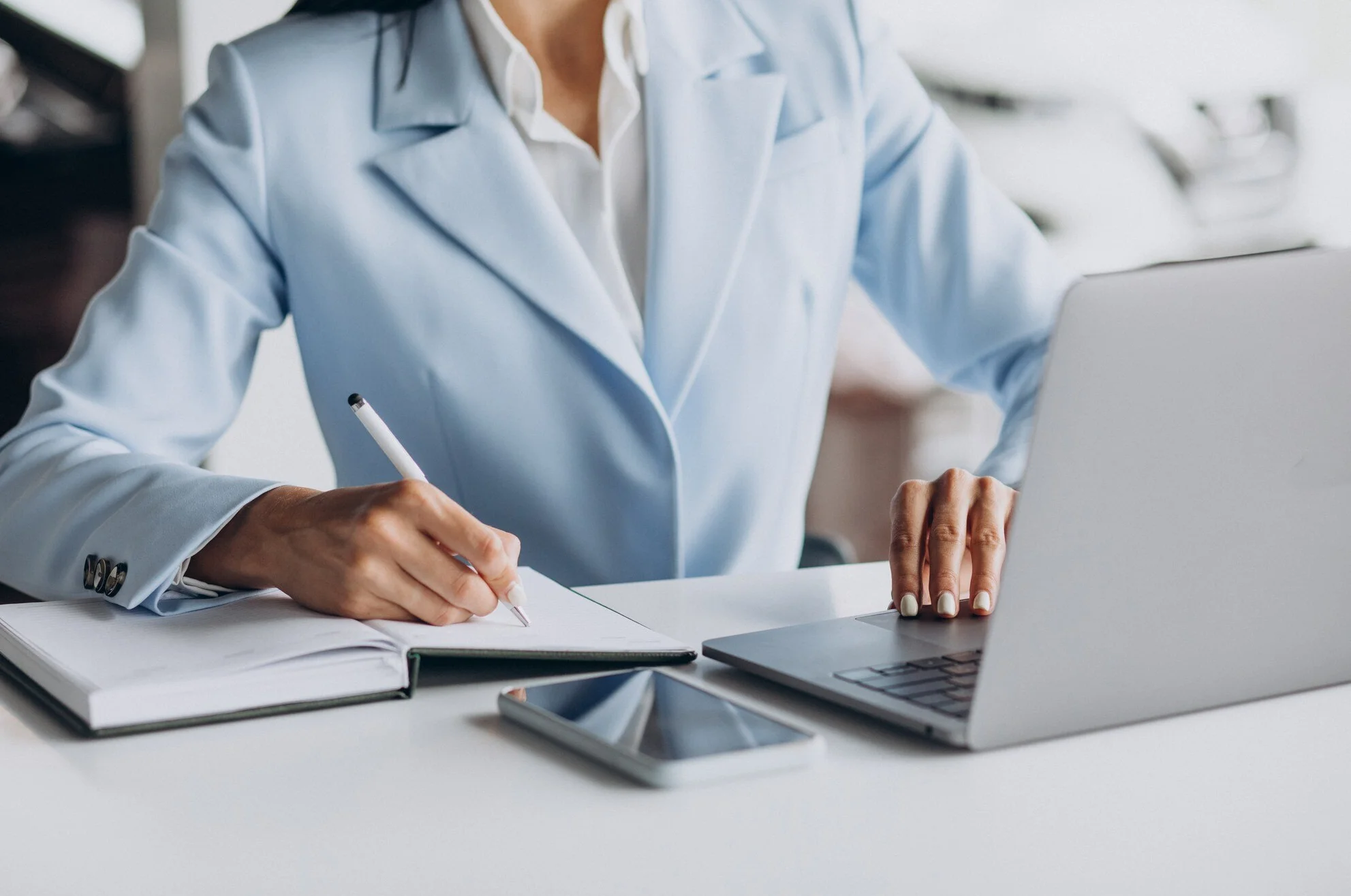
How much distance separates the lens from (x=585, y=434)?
137 centimetres

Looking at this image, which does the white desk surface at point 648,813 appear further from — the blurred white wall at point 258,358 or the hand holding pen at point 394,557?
the blurred white wall at point 258,358

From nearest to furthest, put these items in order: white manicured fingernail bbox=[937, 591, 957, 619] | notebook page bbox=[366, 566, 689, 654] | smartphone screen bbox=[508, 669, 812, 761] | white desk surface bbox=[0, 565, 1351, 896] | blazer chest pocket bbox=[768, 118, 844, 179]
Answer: white desk surface bbox=[0, 565, 1351, 896], smartphone screen bbox=[508, 669, 812, 761], notebook page bbox=[366, 566, 689, 654], white manicured fingernail bbox=[937, 591, 957, 619], blazer chest pocket bbox=[768, 118, 844, 179]

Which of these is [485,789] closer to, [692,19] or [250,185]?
[250,185]

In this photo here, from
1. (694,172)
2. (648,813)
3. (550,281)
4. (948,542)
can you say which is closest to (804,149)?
(694,172)

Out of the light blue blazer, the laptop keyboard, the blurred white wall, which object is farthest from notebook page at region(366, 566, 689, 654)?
the blurred white wall

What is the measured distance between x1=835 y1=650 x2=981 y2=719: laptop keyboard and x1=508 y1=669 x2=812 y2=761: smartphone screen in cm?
9

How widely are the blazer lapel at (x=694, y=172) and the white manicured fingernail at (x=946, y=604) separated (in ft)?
1.71

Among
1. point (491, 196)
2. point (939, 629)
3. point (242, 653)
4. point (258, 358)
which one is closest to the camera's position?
point (242, 653)

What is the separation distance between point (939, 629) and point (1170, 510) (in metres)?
0.27

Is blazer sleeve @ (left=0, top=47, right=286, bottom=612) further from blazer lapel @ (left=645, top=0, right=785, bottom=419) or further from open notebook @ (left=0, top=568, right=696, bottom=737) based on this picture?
blazer lapel @ (left=645, top=0, right=785, bottom=419)

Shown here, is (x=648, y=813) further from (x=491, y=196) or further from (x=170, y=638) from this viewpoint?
(x=491, y=196)

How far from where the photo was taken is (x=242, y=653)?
29.9 inches

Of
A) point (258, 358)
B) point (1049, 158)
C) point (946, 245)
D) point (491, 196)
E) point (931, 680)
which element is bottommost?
point (1049, 158)

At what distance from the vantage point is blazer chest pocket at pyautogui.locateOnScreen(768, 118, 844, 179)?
1.48m
